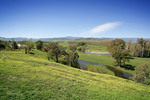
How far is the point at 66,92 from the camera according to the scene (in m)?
13.4

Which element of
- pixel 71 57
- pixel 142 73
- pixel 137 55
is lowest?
pixel 137 55

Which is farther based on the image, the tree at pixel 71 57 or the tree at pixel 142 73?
the tree at pixel 71 57

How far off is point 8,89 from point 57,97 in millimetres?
7350

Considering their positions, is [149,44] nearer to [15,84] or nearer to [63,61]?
[63,61]

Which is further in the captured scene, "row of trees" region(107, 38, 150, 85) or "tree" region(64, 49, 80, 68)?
"tree" region(64, 49, 80, 68)

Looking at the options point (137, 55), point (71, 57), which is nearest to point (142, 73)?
point (71, 57)

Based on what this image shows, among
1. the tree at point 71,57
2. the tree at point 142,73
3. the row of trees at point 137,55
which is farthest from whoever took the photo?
the tree at point 71,57

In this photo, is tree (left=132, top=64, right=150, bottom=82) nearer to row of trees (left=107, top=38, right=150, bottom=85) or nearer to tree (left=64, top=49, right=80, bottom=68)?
row of trees (left=107, top=38, right=150, bottom=85)

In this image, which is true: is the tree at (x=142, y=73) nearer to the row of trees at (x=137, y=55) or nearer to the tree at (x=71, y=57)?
the row of trees at (x=137, y=55)

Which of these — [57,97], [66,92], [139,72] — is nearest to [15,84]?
[57,97]

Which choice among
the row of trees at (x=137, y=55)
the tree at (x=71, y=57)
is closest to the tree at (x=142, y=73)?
the row of trees at (x=137, y=55)

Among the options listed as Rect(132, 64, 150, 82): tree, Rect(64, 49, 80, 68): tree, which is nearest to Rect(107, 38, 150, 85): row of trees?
Rect(132, 64, 150, 82): tree

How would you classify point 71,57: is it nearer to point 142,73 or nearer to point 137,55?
point 142,73

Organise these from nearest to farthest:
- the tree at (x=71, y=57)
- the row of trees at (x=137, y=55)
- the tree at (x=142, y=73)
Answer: the tree at (x=142, y=73), the row of trees at (x=137, y=55), the tree at (x=71, y=57)
